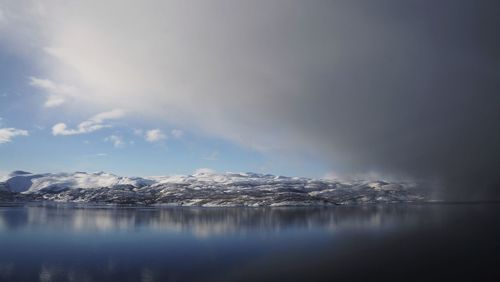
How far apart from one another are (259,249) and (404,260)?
89.3 feet

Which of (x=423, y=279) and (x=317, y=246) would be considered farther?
(x=317, y=246)

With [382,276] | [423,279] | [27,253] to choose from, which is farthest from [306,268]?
[27,253]

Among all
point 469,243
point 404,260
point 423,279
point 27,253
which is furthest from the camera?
point 469,243

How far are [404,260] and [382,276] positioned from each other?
13897 millimetres

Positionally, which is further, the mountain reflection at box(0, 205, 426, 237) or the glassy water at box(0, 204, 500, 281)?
the mountain reflection at box(0, 205, 426, 237)

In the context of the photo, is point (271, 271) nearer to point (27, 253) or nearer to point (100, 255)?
point (100, 255)

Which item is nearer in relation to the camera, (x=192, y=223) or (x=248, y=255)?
(x=248, y=255)

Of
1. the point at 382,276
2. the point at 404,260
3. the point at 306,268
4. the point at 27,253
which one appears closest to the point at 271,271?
the point at 306,268

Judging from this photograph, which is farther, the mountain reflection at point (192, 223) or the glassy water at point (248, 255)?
the mountain reflection at point (192, 223)

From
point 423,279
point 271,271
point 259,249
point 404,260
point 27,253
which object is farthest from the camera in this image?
point 259,249

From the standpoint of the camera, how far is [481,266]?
5466 cm

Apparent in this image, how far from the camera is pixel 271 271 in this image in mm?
51500

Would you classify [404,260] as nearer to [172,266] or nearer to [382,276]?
[382,276]

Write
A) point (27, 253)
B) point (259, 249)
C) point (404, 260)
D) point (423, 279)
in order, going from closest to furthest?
point (423, 279) < point (404, 260) < point (27, 253) < point (259, 249)
